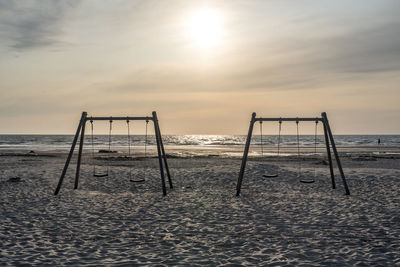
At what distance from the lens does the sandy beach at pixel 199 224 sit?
656cm

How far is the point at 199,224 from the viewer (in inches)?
350

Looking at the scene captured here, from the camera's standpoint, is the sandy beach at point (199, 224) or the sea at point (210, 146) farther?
the sea at point (210, 146)

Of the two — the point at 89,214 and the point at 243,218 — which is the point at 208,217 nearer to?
the point at 243,218

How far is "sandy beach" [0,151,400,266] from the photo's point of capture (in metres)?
6.56

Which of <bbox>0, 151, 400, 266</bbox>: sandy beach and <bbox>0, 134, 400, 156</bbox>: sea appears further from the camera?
<bbox>0, 134, 400, 156</bbox>: sea

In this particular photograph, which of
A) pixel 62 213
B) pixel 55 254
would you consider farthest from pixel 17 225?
pixel 55 254

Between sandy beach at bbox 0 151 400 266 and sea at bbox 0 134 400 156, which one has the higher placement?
sea at bbox 0 134 400 156

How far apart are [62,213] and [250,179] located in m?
9.10

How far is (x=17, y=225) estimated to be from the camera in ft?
28.4

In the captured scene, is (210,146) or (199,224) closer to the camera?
(199,224)

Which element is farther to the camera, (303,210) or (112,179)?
(112,179)

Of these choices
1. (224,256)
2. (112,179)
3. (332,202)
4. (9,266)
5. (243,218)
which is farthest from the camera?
(112,179)

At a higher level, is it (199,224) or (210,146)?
(210,146)

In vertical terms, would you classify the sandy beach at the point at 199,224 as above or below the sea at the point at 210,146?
below
